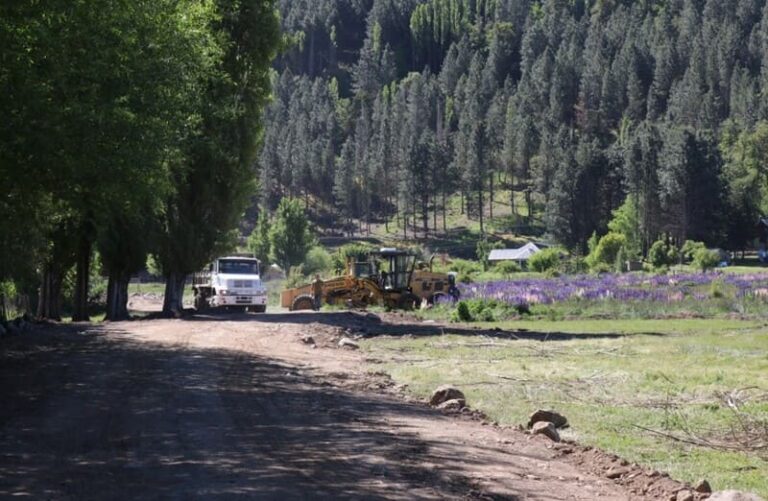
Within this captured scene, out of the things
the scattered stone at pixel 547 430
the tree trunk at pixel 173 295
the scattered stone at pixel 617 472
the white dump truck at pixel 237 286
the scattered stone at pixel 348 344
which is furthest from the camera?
the white dump truck at pixel 237 286

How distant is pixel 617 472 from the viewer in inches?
380

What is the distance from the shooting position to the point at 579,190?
115875 mm

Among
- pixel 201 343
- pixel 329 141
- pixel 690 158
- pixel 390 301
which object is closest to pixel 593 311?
pixel 390 301

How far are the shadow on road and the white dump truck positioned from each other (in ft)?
87.1

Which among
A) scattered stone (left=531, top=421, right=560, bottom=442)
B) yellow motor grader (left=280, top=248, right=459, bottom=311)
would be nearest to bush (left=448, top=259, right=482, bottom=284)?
yellow motor grader (left=280, top=248, right=459, bottom=311)

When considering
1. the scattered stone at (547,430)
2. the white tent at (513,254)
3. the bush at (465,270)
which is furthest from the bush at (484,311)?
the white tent at (513,254)

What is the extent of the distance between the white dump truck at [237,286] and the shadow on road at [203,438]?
87.1 ft

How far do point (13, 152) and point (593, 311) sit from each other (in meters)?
34.8

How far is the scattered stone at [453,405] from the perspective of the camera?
14.0 meters

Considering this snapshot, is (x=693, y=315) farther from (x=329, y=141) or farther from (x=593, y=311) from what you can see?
(x=329, y=141)

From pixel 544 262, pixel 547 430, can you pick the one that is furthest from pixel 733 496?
pixel 544 262

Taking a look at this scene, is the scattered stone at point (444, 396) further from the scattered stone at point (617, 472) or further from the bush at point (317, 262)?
the bush at point (317, 262)

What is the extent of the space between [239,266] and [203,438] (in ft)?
119

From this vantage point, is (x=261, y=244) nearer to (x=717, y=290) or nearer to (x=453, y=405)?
(x=717, y=290)
